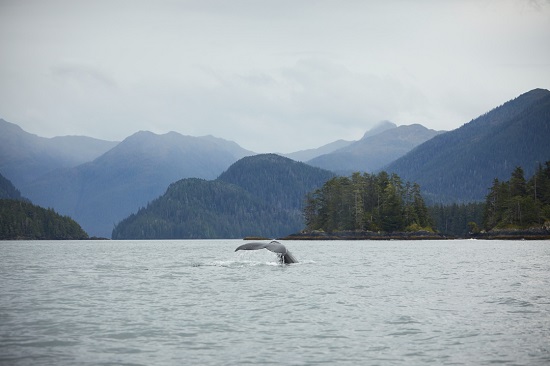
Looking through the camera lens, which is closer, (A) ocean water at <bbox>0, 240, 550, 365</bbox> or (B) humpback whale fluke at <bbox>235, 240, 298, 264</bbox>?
(A) ocean water at <bbox>0, 240, 550, 365</bbox>

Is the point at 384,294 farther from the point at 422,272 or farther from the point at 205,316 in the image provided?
the point at 422,272

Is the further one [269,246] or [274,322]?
[269,246]

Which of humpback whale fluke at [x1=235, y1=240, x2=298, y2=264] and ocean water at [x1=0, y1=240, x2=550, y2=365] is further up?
humpback whale fluke at [x1=235, y1=240, x2=298, y2=264]

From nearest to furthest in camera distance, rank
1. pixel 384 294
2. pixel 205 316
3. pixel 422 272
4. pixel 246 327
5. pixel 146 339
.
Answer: pixel 146 339 → pixel 246 327 → pixel 205 316 → pixel 384 294 → pixel 422 272

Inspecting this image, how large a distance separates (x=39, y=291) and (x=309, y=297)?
56.0 ft

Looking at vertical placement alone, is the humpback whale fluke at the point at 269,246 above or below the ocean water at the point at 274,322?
above

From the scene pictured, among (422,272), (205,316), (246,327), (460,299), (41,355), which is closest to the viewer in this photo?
(41,355)

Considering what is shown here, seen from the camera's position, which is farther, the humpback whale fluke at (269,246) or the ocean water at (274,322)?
the humpback whale fluke at (269,246)

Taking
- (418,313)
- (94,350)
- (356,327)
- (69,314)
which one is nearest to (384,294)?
(418,313)

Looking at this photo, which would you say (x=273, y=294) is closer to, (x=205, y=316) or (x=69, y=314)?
(x=205, y=316)

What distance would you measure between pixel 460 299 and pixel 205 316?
15.2 metres

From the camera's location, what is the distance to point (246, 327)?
25062 millimetres

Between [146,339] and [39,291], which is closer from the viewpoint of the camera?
[146,339]

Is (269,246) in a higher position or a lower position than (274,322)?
higher
